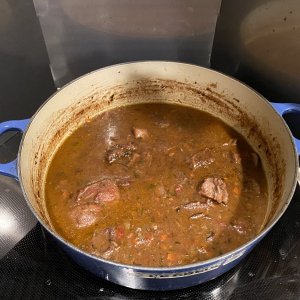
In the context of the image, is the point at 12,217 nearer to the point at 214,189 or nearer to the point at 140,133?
the point at 140,133

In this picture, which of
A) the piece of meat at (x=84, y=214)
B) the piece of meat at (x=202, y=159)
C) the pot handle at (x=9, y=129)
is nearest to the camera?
the pot handle at (x=9, y=129)

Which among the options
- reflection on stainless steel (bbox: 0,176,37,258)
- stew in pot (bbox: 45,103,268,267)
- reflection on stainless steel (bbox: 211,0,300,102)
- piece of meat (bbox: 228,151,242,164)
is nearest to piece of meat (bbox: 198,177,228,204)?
stew in pot (bbox: 45,103,268,267)

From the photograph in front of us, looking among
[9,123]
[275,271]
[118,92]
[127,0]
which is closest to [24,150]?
[9,123]

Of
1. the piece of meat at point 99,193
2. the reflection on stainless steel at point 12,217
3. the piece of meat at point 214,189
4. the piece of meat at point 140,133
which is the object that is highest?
the piece of meat at point 140,133

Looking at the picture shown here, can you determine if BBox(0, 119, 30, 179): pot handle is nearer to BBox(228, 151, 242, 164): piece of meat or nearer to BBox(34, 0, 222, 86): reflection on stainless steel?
BBox(34, 0, 222, 86): reflection on stainless steel

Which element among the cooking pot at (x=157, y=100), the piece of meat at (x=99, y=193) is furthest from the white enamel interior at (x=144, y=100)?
the piece of meat at (x=99, y=193)

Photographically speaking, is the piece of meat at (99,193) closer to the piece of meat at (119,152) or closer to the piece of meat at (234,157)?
the piece of meat at (119,152)

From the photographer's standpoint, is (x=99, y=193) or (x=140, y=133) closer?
(x=99, y=193)

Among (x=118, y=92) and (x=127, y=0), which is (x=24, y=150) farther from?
(x=127, y=0)

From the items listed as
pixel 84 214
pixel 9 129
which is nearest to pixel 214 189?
pixel 84 214
